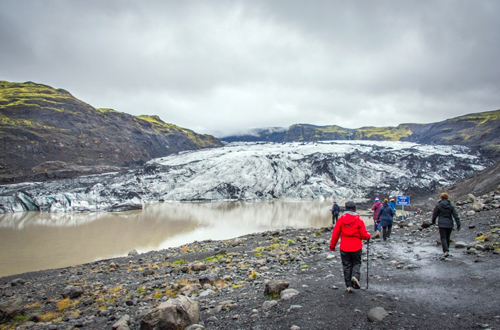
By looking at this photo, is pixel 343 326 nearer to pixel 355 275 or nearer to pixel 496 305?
pixel 355 275

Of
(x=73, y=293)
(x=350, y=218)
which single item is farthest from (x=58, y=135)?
(x=350, y=218)

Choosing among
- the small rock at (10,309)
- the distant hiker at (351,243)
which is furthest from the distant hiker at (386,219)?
the small rock at (10,309)

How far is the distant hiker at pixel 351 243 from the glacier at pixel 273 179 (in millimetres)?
39850

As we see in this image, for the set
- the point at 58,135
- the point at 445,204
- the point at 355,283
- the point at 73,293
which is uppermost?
the point at 58,135

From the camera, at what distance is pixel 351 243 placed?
4.83 m

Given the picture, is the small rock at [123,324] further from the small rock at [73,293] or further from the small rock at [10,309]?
the small rock at [73,293]

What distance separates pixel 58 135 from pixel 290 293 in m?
67.3

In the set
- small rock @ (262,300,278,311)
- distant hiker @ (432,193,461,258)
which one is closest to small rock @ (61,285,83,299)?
small rock @ (262,300,278,311)

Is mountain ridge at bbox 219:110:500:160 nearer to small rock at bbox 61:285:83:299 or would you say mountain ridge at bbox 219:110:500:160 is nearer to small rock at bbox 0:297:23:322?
small rock at bbox 61:285:83:299

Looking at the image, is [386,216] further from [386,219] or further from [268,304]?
[268,304]

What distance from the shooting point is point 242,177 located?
173ft

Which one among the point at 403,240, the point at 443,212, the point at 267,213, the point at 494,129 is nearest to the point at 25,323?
the point at 443,212

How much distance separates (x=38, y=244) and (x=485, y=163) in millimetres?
67491

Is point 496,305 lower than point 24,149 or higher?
lower
